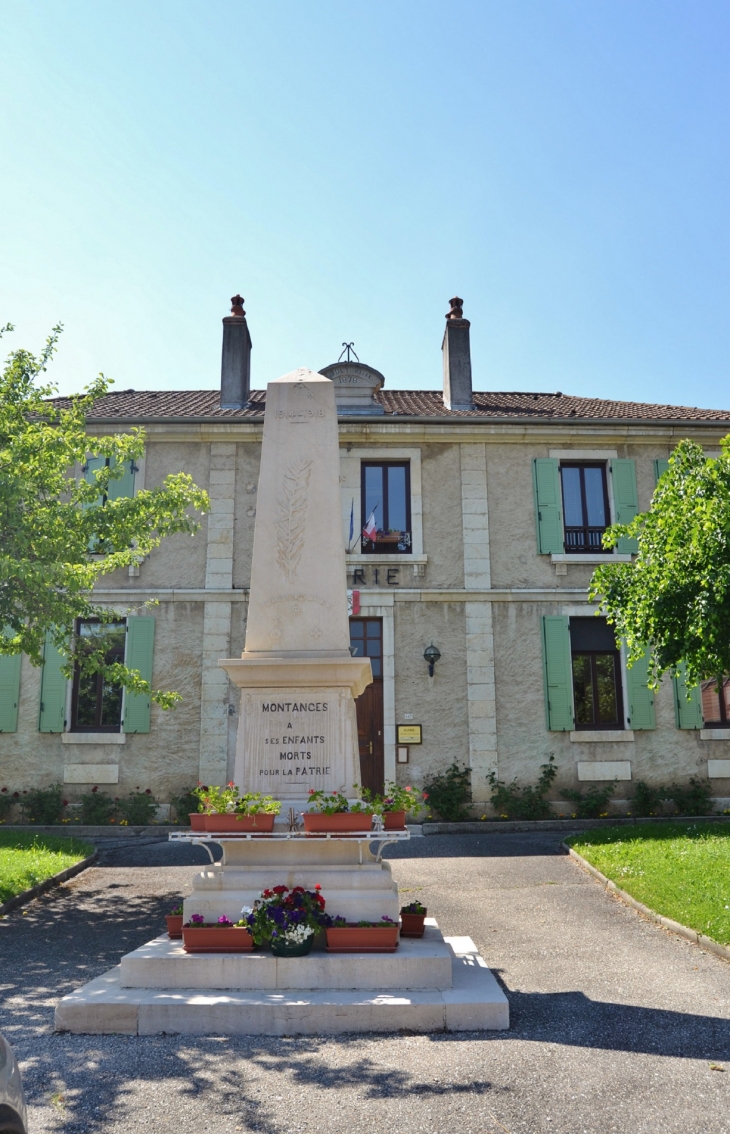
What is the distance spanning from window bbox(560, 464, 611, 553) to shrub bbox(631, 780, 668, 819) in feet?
13.3

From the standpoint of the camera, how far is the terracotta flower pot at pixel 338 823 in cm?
506

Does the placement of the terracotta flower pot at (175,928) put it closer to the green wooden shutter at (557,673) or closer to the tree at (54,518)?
the tree at (54,518)

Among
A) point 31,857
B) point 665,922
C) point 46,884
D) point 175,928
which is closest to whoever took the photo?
point 175,928

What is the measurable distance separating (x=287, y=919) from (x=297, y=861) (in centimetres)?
53

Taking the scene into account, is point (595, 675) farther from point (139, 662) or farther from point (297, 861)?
point (297, 861)

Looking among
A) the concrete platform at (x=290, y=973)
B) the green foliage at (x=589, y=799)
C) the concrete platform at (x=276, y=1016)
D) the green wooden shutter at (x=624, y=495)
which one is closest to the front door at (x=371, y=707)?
the green foliage at (x=589, y=799)

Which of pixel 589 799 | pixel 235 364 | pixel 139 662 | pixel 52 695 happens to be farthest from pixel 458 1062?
pixel 235 364

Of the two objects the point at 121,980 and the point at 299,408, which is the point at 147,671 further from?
the point at 121,980

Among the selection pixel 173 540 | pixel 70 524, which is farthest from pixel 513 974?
pixel 173 540

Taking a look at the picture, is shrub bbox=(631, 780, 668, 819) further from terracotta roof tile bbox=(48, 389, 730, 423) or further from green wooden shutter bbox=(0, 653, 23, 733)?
green wooden shutter bbox=(0, 653, 23, 733)

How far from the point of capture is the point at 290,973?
465cm

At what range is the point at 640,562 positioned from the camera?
980cm

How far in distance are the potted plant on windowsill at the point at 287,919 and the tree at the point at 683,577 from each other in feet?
17.2

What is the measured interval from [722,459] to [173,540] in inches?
355
